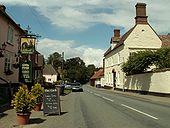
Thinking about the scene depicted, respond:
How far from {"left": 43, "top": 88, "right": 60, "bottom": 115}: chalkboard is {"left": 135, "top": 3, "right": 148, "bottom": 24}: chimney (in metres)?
40.2

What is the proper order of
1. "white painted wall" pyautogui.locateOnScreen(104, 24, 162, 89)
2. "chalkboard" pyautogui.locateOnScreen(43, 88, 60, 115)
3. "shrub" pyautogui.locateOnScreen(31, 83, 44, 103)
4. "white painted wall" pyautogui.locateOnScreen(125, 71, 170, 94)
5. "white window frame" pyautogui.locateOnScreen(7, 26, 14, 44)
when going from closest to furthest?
"chalkboard" pyautogui.locateOnScreen(43, 88, 60, 115)
"shrub" pyautogui.locateOnScreen(31, 83, 44, 103)
"white window frame" pyautogui.locateOnScreen(7, 26, 14, 44)
"white painted wall" pyautogui.locateOnScreen(125, 71, 170, 94)
"white painted wall" pyautogui.locateOnScreen(104, 24, 162, 89)

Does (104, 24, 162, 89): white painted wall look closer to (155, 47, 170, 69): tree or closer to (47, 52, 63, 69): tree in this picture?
(155, 47, 170, 69): tree

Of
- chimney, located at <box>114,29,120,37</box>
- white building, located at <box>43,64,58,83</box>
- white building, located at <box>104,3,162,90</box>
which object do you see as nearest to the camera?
white building, located at <box>104,3,162,90</box>

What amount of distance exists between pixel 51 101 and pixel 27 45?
401 inches

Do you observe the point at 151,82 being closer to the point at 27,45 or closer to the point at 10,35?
the point at 10,35

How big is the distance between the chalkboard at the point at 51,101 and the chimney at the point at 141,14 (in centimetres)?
4022

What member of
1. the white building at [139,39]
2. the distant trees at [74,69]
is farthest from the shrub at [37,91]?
the distant trees at [74,69]

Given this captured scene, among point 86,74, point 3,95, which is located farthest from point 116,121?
point 86,74

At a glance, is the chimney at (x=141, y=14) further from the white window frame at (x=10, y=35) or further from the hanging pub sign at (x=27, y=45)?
the hanging pub sign at (x=27, y=45)

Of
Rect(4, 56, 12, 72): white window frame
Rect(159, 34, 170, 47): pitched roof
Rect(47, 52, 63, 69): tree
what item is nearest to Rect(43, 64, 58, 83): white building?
Rect(47, 52, 63, 69): tree

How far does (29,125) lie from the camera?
13.1 meters

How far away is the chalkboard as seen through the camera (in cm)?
1631

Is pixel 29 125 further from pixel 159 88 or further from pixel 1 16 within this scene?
pixel 159 88

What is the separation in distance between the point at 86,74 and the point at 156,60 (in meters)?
111
